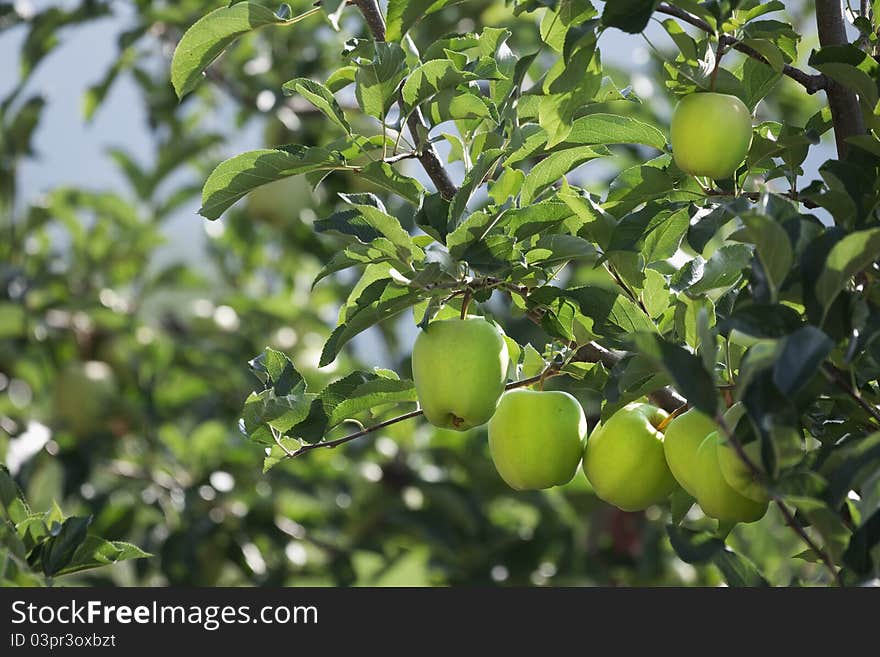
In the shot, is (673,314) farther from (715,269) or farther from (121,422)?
(121,422)

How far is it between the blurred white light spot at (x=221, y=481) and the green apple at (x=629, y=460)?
4.78ft

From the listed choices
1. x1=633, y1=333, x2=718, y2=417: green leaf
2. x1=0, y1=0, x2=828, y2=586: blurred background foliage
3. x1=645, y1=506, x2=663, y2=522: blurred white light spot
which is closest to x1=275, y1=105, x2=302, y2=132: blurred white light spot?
x1=0, y1=0, x2=828, y2=586: blurred background foliage

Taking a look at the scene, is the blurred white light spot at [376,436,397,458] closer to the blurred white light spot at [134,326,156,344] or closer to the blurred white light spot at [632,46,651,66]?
the blurred white light spot at [134,326,156,344]

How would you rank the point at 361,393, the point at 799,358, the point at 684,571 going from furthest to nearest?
the point at 684,571 < the point at 361,393 < the point at 799,358

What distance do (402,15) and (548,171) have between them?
0.18 m

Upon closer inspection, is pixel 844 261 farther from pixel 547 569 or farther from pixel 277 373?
pixel 547 569


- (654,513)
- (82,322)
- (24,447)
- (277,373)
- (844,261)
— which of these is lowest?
(654,513)

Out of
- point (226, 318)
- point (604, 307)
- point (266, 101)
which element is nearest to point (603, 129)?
point (604, 307)

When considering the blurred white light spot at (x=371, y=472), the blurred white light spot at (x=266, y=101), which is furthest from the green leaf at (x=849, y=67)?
the blurred white light spot at (x=371, y=472)

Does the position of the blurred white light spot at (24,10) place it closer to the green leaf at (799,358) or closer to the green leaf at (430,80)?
the green leaf at (430,80)

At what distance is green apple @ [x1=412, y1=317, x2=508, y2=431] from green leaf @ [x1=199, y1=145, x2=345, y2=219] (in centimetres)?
17

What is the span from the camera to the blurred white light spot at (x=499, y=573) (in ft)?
7.41

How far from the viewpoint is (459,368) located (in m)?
0.90

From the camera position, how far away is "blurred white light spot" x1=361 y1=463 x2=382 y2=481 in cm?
251
